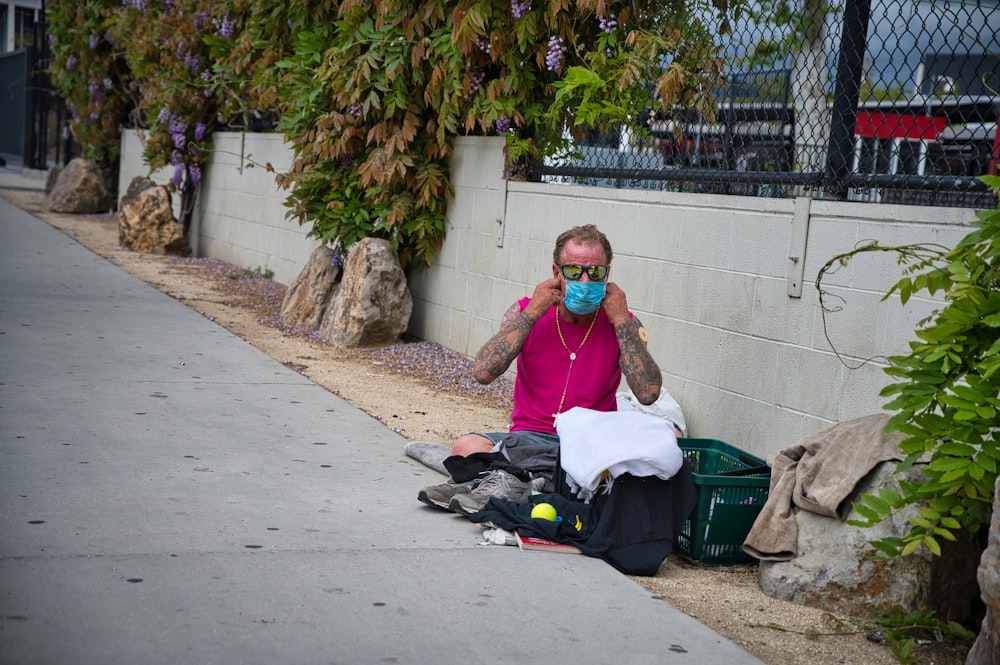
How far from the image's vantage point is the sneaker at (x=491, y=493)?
14.3 feet

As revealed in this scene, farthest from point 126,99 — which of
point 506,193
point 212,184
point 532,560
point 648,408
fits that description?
point 532,560

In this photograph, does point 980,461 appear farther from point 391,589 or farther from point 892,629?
point 391,589

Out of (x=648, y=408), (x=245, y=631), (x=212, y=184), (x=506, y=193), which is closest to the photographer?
(x=245, y=631)

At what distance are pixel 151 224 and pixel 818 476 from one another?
1139 centimetres

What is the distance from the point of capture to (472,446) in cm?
472

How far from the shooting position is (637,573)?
3.96 metres

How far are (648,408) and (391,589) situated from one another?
2.49 meters

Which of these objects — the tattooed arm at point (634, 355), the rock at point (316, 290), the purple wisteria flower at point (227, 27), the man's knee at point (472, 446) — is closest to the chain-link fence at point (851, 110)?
the tattooed arm at point (634, 355)

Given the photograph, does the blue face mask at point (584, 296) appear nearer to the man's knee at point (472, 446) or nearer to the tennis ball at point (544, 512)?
the man's knee at point (472, 446)

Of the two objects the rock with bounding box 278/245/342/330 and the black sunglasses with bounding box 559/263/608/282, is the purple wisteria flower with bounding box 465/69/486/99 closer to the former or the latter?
the rock with bounding box 278/245/342/330

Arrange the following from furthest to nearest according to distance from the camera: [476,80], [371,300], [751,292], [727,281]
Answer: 1. [371,300]
2. [476,80]
3. [727,281]
4. [751,292]

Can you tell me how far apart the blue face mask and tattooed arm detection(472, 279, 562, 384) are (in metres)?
0.11

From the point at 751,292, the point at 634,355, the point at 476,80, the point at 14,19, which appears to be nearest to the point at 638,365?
the point at 634,355

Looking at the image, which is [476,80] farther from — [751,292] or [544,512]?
[544,512]
